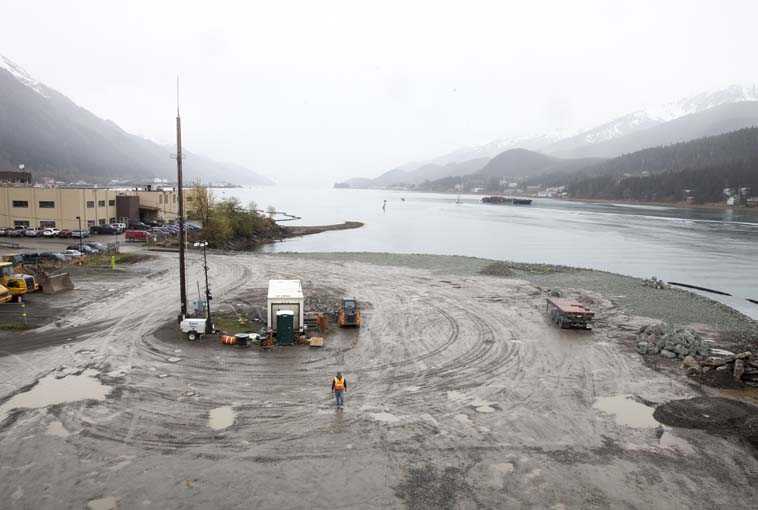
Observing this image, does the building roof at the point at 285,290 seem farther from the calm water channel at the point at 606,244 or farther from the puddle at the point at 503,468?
the calm water channel at the point at 606,244

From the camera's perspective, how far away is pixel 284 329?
61.9ft

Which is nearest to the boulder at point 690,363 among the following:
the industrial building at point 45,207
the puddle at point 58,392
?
the puddle at point 58,392

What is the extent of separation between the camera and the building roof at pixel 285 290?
1989 centimetres

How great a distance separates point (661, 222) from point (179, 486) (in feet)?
375

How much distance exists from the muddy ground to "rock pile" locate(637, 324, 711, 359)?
33.9 inches

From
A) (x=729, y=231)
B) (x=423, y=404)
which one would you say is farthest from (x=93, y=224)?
(x=729, y=231)

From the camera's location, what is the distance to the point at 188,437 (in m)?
11.6

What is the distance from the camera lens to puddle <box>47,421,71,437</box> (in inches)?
460

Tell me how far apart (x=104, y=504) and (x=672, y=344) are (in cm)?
1902

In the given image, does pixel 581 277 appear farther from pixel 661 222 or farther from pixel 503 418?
pixel 661 222

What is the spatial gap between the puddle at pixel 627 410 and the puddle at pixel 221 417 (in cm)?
990

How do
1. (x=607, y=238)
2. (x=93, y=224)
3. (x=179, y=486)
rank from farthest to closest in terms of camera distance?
(x=607, y=238) → (x=93, y=224) → (x=179, y=486)

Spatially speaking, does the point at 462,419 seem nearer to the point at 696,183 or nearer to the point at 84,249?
the point at 84,249

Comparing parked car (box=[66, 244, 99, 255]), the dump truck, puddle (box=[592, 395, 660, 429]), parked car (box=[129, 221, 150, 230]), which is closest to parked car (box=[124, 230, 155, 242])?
parked car (box=[129, 221, 150, 230])
